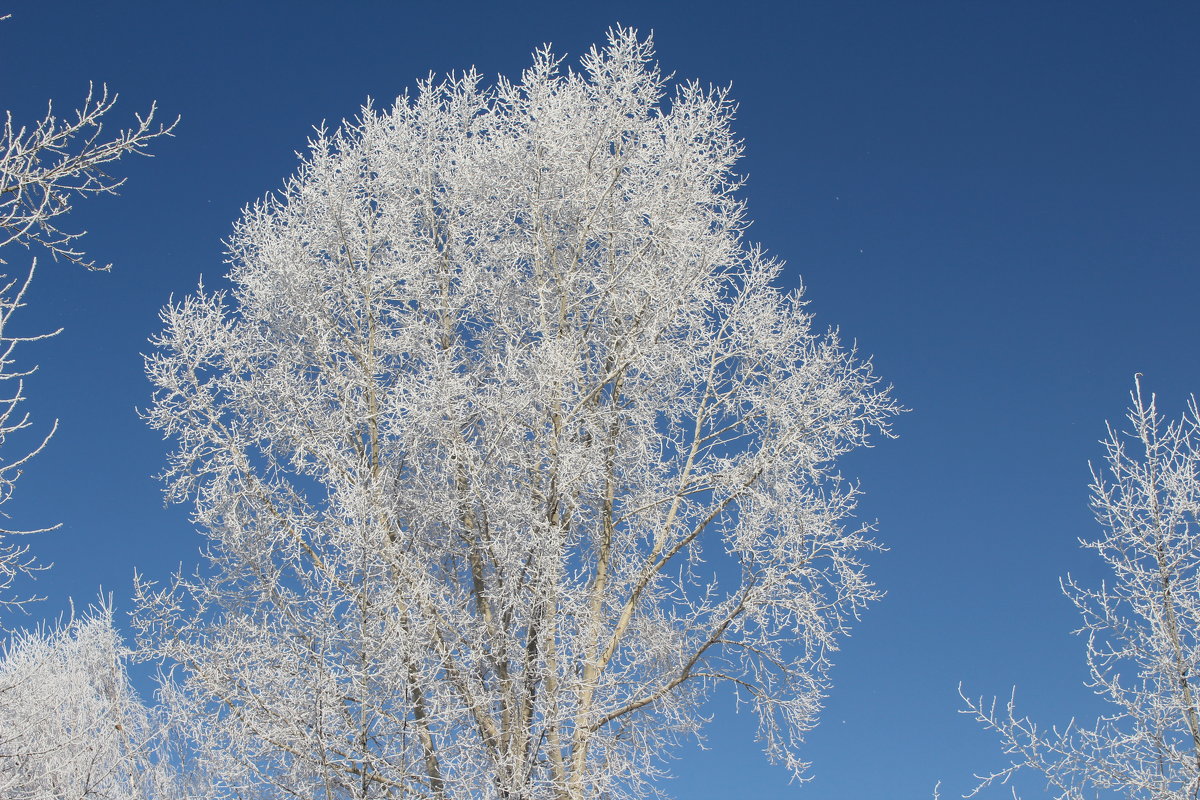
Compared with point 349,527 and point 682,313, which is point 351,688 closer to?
point 349,527

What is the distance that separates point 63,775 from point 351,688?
4.99 meters

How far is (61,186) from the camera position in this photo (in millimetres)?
4820

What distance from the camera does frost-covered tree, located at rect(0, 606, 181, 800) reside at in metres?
9.80

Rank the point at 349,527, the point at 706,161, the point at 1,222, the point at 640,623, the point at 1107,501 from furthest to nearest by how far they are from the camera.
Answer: the point at 706,161 → the point at 640,623 → the point at 1107,501 → the point at 349,527 → the point at 1,222

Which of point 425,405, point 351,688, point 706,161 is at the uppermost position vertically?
point 706,161

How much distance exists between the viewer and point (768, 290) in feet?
31.9

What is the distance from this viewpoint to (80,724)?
35.7ft

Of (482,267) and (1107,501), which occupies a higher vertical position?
(482,267)

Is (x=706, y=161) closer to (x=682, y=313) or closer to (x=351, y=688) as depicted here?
(x=682, y=313)

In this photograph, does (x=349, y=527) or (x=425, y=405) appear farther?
(x=425, y=405)

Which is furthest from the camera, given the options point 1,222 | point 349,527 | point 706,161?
point 706,161

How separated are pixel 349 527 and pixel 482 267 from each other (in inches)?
132

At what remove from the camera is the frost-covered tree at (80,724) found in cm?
980

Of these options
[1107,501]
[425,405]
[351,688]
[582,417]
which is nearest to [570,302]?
[582,417]
